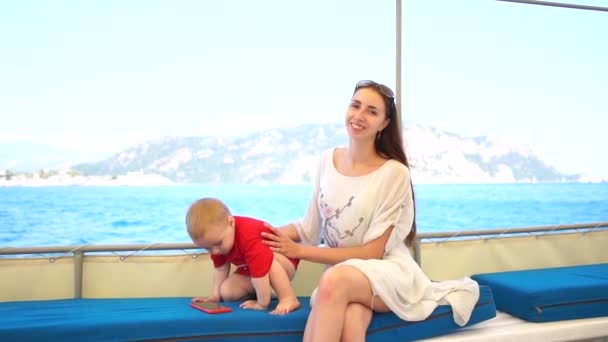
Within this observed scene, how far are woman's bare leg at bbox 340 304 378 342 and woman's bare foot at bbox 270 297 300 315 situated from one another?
229 mm

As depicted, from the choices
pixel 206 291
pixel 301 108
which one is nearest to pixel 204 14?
pixel 301 108

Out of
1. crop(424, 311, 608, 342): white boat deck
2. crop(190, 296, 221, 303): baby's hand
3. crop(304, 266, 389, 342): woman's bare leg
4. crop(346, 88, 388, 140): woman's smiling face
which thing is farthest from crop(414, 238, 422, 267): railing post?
crop(190, 296, 221, 303): baby's hand

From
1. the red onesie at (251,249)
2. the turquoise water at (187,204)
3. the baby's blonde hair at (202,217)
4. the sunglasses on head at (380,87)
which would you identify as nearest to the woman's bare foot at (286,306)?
the red onesie at (251,249)

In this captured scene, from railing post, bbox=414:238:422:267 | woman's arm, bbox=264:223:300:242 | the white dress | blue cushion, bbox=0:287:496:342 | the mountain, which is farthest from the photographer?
the mountain

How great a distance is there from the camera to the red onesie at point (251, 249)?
191cm

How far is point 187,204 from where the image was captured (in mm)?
30188

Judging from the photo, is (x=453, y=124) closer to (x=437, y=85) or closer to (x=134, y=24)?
(x=437, y=85)

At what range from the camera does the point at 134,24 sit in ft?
122

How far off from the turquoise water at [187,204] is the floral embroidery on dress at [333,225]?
25357mm

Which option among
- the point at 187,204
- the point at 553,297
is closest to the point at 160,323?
the point at 553,297

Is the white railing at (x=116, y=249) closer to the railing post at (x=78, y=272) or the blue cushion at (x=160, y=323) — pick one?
the railing post at (x=78, y=272)

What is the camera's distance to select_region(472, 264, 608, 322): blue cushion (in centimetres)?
229

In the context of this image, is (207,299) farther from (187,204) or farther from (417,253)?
(187,204)

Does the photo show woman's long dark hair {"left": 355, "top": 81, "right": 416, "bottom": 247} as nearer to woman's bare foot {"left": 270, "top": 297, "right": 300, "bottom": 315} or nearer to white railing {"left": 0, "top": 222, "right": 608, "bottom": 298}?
woman's bare foot {"left": 270, "top": 297, "right": 300, "bottom": 315}
